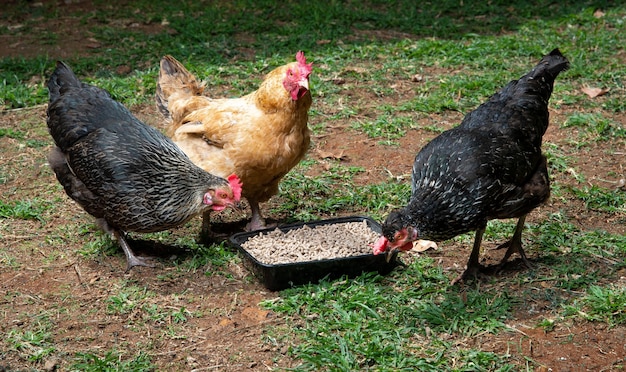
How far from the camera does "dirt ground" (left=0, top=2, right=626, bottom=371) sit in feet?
14.2

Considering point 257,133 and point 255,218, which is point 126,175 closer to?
point 257,133

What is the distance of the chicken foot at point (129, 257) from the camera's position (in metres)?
5.41

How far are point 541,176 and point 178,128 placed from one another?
297cm

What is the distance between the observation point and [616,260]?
5.23 metres

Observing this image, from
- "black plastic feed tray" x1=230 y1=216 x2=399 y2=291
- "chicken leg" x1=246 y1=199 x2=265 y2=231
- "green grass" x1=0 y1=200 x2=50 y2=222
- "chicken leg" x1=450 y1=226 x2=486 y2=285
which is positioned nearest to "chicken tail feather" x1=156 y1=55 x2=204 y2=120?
"chicken leg" x1=246 y1=199 x2=265 y2=231

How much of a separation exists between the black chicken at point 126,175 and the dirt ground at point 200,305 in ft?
1.41

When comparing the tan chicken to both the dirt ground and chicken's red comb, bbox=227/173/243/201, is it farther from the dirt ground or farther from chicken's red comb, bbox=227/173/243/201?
the dirt ground

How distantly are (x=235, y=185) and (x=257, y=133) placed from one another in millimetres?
560

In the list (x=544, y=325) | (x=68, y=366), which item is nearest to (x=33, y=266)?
(x=68, y=366)

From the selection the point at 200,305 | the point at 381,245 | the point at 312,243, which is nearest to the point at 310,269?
the point at 312,243

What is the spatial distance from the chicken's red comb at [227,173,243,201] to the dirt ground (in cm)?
58

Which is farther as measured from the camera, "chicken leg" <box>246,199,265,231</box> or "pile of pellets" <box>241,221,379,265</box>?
"chicken leg" <box>246,199,265,231</box>

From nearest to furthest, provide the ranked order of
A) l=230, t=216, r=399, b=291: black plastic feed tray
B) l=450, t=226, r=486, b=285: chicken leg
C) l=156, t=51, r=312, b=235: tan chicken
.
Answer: l=230, t=216, r=399, b=291: black plastic feed tray
l=450, t=226, r=486, b=285: chicken leg
l=156, t=51, r=312, b=235: tan chicken

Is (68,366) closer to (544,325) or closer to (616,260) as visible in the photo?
(544,325)
